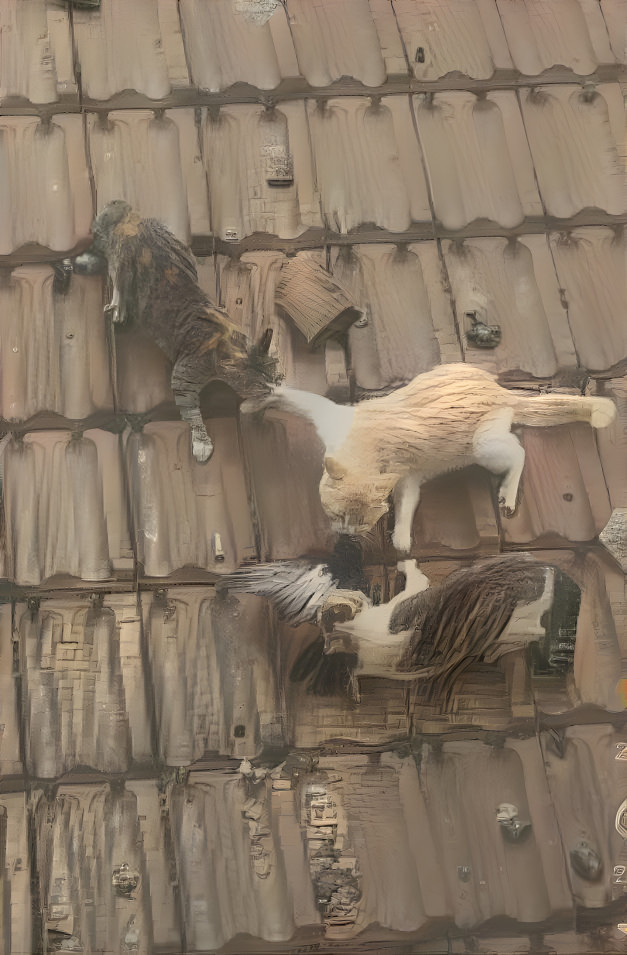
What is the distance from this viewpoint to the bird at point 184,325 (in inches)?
140

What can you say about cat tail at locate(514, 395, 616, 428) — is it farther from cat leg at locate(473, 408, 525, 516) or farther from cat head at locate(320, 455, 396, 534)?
cat head at locate(320, 455, 396, 534)

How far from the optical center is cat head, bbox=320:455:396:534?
3.41m

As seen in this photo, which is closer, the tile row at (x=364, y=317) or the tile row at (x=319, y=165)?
the tile row at (x=364, y=317)

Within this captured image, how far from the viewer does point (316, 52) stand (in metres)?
4.13

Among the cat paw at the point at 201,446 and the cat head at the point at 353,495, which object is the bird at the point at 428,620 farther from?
the cat paw at the point at 201,446

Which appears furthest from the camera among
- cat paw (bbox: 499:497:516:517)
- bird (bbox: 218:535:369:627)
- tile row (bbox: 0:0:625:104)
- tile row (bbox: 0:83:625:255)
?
tile row (bbox: 0:0:625:104)

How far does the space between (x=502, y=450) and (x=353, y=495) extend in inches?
19.1

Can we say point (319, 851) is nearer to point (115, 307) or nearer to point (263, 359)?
point (263, 359)

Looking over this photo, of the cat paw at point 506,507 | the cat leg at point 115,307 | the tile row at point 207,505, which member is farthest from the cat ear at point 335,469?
the cat leg at point 115,307

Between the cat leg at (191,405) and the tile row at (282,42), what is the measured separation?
1.13 m

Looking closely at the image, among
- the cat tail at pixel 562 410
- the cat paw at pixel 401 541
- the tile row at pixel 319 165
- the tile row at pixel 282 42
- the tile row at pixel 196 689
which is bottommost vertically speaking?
the tile row at pixel 196 689

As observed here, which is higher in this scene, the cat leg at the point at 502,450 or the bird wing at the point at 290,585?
the cat leg at the point at 502,450

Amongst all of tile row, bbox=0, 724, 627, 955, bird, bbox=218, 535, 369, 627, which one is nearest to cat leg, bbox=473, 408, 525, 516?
bird, bbox=218, 535, 369, 627

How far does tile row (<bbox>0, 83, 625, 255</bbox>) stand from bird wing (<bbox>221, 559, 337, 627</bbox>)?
1.20 meters
